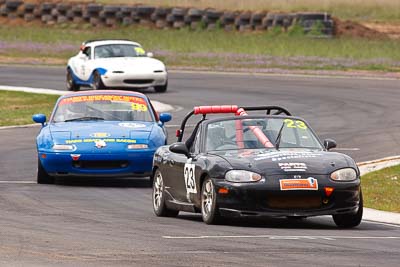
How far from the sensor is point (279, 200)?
13.1 meters

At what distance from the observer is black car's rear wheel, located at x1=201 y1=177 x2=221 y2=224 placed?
1331 centimetres

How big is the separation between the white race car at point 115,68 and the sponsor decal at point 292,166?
22.3 metres

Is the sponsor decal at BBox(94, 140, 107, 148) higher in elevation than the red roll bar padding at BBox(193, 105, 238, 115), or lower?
lower

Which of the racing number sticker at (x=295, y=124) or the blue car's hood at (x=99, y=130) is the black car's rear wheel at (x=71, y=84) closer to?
the blue car's hood at (x=99, y=130)

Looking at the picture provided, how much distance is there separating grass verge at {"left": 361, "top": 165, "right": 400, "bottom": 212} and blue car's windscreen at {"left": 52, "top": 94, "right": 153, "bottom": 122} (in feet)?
11.2

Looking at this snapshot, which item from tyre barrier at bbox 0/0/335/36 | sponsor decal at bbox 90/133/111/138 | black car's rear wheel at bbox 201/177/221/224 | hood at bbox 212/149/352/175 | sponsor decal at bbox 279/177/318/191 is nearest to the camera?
sponsor decal at bbox 279/177/318/191

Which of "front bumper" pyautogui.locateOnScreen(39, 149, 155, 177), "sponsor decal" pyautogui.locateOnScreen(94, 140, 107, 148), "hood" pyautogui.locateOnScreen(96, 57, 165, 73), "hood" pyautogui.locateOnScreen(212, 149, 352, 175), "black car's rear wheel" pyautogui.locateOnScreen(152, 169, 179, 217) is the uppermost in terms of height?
"hood" pyautogui.locateOnScreen(212, 149, 352, 175)

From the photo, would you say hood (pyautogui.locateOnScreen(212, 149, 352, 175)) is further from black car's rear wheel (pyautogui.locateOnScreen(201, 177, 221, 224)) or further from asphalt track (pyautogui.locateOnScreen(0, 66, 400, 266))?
asphalt track (pyautogui.locateOnScreen(0, 66, 400, 266))

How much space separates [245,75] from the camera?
140ft

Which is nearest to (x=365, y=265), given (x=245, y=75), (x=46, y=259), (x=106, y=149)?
(x=46, y=259)

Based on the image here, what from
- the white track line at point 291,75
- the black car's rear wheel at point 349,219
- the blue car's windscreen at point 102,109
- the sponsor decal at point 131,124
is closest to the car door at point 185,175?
the black car's rear wheel at point 349,219

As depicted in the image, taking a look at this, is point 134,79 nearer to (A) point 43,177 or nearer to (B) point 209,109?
(A) point 43,177

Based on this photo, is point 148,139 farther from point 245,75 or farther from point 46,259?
point 245,75

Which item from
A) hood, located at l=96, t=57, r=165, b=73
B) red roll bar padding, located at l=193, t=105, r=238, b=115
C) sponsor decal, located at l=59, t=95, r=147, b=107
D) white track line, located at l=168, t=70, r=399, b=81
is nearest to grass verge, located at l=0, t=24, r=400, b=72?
white track line, located at l=168, t=70, r=399, b=81
